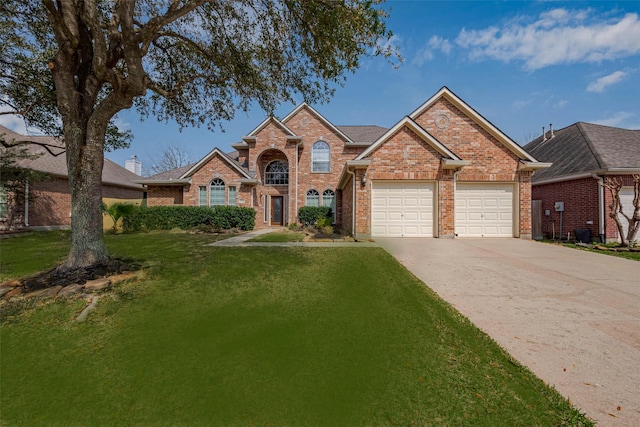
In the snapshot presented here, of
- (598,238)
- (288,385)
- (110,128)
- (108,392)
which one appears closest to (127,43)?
(108,392)

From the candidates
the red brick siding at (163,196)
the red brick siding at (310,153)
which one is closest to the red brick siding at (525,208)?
the red brick siding at (310,153)

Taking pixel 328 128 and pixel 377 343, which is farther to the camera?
pixel 328 128

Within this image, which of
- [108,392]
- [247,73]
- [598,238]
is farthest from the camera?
[598,238]

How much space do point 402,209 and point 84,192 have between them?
10681 millimetres

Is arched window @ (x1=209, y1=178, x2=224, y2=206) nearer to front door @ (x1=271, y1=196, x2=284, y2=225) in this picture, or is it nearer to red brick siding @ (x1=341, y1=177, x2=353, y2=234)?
front door @ (x1=271, y1=196, x2=284, y2=225)

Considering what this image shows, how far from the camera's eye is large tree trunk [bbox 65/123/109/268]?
5426mm

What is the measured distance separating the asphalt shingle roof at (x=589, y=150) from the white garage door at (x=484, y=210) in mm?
4059

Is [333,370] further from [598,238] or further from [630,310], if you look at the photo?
[598,238]

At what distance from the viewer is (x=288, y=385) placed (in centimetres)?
236

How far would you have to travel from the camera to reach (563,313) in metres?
3.96

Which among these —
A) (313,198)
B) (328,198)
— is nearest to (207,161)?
(313,198)

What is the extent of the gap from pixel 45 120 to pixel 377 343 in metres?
13.8

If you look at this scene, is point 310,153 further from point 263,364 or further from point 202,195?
point 263,364

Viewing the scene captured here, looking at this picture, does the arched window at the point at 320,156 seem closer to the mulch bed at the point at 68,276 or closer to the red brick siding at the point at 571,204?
the red brick siding at the point at 571,204
